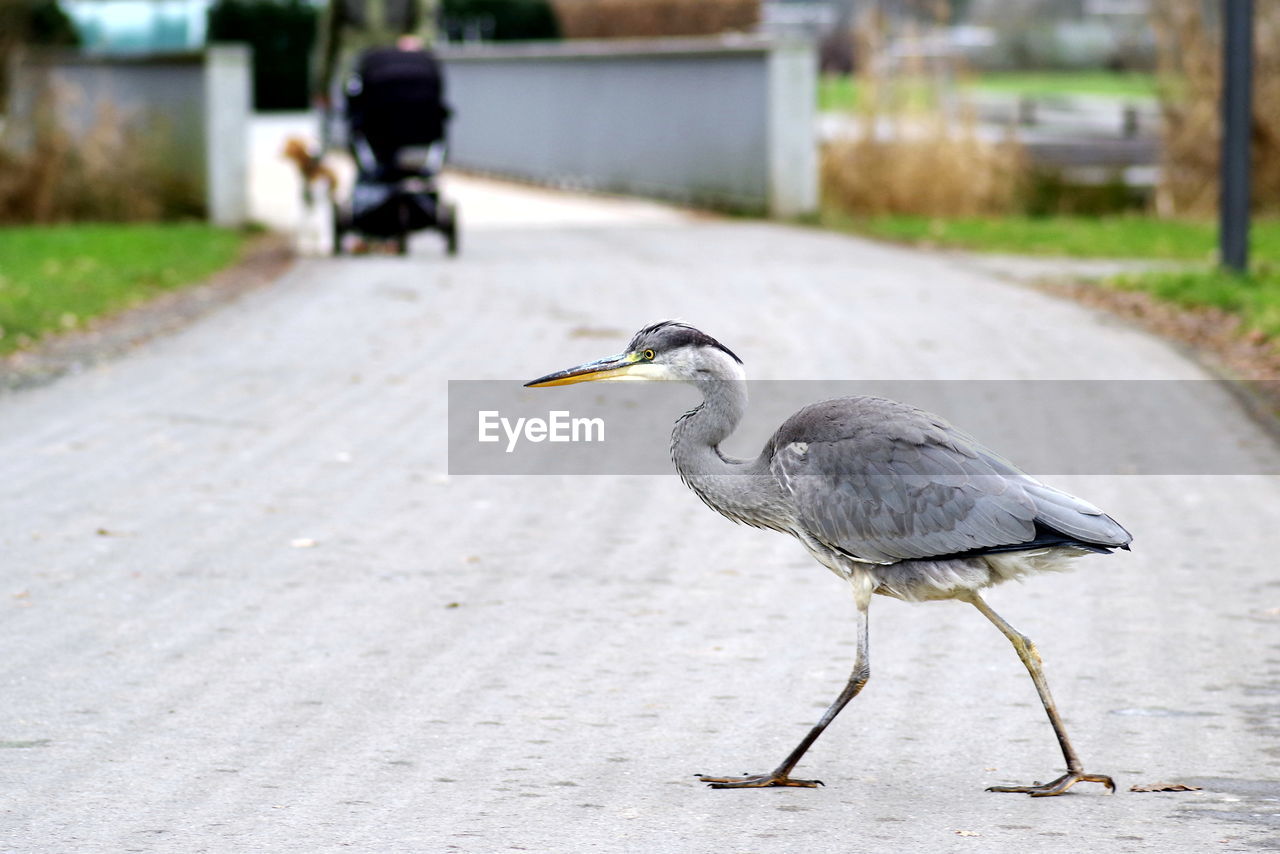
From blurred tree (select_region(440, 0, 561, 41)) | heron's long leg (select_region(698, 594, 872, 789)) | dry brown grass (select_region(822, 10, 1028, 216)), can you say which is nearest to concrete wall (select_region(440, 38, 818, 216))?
dry brown grass (select_region(822, 10, 1028, 216))

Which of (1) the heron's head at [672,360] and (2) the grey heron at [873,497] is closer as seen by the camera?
(2) the grey heron at [873,497]

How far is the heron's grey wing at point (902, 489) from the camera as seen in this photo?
559cm

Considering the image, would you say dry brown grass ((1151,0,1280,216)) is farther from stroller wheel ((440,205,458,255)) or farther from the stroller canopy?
the stroller canopy

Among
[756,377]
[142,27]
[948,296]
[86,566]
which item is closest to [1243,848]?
[86,566]

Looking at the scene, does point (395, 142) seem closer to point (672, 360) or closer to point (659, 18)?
point (672, 360)

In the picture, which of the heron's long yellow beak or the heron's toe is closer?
the heron's toe

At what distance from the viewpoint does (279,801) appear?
5.51 m

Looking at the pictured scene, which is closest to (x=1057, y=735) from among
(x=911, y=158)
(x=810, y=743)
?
(x=810, y=743)

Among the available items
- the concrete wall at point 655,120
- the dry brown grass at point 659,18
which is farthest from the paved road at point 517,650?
the dry brown grass at point 659,18

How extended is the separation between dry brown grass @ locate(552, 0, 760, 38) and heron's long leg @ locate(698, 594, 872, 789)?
167 ft

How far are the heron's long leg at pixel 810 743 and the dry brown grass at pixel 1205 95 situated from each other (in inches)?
728

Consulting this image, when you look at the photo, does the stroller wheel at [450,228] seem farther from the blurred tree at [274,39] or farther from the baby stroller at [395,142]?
the blurred tree at [274,39]

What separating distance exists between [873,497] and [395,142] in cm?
1298

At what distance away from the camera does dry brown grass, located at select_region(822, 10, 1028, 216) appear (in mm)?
23594
